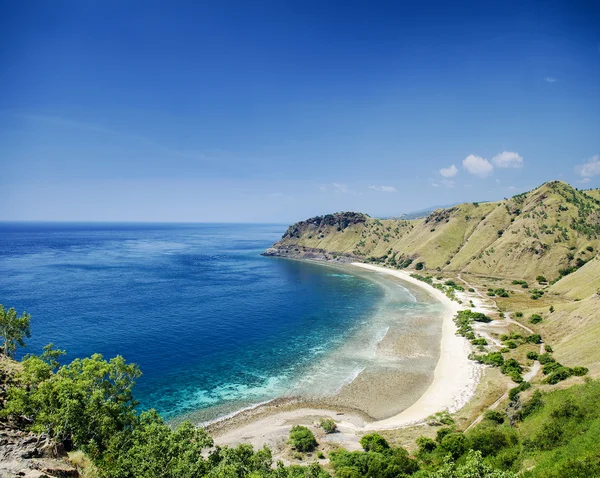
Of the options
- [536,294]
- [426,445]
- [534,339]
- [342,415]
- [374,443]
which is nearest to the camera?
[426,445]

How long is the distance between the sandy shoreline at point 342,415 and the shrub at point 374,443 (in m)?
1.70

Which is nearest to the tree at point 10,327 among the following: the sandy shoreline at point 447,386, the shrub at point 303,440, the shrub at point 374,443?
the shrub at point 303,440

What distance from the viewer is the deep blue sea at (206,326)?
62438 millimetres

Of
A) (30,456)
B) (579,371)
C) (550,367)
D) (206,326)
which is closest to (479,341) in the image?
(550,367)

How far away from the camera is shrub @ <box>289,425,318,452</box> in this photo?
139 feet

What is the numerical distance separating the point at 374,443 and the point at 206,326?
209 feet

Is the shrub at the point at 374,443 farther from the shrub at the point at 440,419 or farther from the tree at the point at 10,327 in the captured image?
the tree at the point at 10,327

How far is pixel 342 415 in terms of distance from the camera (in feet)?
173

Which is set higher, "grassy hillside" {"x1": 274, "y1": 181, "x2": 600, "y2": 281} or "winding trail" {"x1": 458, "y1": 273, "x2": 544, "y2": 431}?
"grassy hillside" {"x1": 274, "y1": 181, "x2": 600, "y2": 281}

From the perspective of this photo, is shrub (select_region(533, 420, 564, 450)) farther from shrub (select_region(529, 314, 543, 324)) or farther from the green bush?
shrub (select_region(529, 314, 543, 324))

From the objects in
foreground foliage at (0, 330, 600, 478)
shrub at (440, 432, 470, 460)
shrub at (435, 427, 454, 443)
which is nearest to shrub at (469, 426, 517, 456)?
foreground foliage at (0, 330, 600, 478)

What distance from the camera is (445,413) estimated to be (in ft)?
166

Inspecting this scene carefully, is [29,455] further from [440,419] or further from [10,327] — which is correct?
[440,419]

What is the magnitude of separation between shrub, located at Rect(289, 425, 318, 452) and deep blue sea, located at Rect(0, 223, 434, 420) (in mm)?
15411
